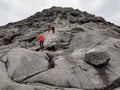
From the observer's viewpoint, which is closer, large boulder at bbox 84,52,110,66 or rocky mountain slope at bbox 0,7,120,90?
rocky mountain slope at bbox 0,7,120,90

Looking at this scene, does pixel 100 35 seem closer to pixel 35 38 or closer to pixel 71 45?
pixel 71 45

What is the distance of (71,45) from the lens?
35.1 m

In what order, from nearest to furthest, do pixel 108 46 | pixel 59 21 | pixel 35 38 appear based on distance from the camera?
pixel 108 46 < pixel 35 38 < pixel 59 21

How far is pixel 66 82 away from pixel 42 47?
1494 centimetres

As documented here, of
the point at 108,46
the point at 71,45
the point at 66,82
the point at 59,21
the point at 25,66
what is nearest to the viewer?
the point at 66,82

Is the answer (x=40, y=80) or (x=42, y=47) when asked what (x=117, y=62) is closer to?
(x=40, y=80)

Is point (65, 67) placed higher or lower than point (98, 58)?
lower

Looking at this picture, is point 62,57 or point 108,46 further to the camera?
point 108,46

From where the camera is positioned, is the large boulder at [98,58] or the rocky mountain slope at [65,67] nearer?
the rocky mountain slope at [65,67]

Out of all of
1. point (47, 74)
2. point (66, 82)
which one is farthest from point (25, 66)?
point (66, 82)

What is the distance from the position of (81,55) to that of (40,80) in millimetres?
8066

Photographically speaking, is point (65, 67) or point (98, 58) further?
point (98, 58)

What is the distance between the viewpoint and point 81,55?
28.6 m

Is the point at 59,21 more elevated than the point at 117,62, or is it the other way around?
the point at 59,21
